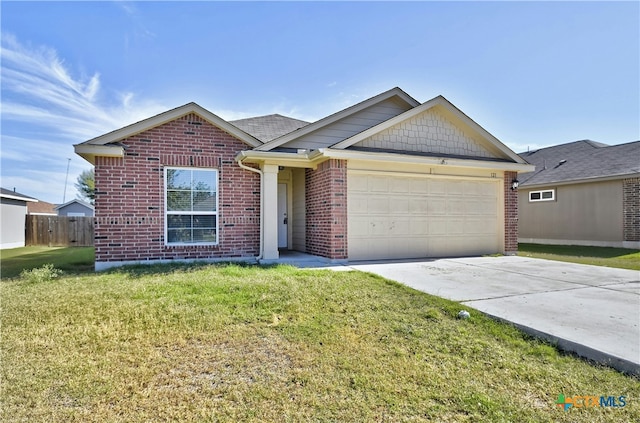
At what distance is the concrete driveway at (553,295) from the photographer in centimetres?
380

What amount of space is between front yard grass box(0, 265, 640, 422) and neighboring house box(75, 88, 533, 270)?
11.4 ft

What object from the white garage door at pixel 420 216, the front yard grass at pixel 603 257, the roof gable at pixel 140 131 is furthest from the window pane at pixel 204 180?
the front yard grass at pixel 603 257

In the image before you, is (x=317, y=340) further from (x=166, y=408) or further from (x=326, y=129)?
(x=326, y=129)

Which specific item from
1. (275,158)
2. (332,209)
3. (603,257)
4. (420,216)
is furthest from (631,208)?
(275,158)

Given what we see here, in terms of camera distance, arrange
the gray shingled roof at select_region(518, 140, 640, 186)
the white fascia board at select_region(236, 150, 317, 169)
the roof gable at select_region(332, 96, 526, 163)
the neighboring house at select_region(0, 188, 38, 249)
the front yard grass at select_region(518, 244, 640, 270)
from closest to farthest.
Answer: the white fascia board at select_region(236, 150, 317, 169), the front yard grass at select_region(518, 244, 640, 270), the roof gable at select_region(332, 96, 526, 163), the gray shingled roof at select_region(518, 140, 640, 186), the neighboring house at select_region(0, 188, 38, 249)

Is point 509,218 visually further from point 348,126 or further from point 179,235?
point 179,235

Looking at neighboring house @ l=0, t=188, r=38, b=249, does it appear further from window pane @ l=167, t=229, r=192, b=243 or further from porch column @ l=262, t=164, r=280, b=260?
porch column @ l=262, t=164, r=280, b=260

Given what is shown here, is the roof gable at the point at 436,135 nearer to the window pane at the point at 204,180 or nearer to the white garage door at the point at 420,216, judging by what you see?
the white garage door at the point at 420,216

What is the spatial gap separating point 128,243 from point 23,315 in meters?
4.02

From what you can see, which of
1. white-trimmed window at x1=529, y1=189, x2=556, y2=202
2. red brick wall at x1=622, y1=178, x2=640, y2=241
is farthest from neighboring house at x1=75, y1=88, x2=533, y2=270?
white-trimmed window at x1=529, y1=189, x2=556, y2=202

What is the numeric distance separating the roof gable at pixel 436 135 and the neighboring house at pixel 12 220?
62.5ft

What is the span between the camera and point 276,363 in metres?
3.39

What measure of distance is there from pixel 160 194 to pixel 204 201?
1.04m

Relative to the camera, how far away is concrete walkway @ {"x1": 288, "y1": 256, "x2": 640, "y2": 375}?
3.80 metres
